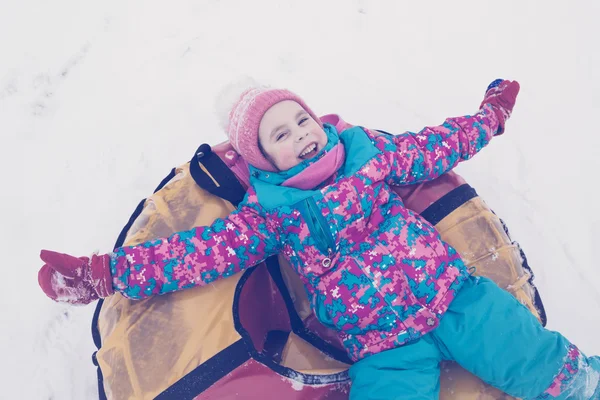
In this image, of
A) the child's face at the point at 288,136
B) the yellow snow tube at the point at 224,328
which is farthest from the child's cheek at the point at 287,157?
the yellow snow tube at the point at 224,328

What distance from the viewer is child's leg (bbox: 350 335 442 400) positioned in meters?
1.32

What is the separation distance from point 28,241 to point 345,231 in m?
1.60

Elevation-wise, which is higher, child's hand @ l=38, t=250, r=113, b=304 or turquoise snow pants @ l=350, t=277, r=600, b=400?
child's hand @ l=38, t=250, r=113, b=304

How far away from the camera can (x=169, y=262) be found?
1.40 m

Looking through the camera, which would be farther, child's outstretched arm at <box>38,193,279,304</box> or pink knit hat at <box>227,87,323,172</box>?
pink knit hat at <box>227,87,323,172</box>

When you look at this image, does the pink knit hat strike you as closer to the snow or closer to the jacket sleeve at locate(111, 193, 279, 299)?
the jacket sleeve at locate(111, 193, 279, 299)

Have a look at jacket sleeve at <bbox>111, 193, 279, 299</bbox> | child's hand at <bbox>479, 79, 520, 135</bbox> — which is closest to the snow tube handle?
jacket sleeve at <bbox>111, 193, 279, 299</bbox>

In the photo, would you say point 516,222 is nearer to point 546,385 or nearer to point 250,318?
point 546,385

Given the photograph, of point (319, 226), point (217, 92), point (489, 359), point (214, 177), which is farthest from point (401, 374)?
point (217, 92)

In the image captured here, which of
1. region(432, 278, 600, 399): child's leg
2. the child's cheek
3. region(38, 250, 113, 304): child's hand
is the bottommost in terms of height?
region(432, 278, 600, 399): child's leg

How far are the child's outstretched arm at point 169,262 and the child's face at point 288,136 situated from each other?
0.17 metres

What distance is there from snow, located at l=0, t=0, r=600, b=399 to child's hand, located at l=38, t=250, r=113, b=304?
77 cm

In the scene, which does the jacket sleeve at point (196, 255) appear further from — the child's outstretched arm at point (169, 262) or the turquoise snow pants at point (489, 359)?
the turquoise snow pants at point (489, 359)

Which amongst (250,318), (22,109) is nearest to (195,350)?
(250,318)
